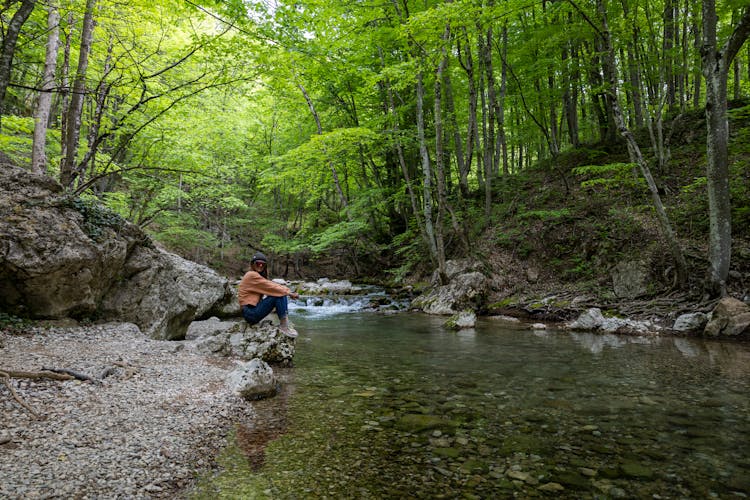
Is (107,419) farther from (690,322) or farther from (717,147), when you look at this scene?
(717,147)

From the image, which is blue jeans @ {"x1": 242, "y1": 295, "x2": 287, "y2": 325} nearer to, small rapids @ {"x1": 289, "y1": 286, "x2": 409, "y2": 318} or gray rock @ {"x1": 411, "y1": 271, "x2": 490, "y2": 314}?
small rapids @ {"x1": 289, "y1": 286, "x2": 409, "y2": 318}

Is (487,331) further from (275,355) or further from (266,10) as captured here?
(266,10)

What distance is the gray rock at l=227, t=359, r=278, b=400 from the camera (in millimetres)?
4672

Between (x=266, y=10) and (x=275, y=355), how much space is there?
8044 millimetres

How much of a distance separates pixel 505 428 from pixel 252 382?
2.94 meters

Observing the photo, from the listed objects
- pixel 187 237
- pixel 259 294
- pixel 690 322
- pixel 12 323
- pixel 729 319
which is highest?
pixel 187 237

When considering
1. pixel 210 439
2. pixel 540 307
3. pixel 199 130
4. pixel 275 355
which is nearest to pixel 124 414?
pixel 210 439

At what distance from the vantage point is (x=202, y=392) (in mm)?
4426

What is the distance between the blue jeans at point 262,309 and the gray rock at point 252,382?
6.79ft

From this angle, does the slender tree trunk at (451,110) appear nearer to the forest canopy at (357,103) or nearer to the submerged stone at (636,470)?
the forest canopy at (357,103)

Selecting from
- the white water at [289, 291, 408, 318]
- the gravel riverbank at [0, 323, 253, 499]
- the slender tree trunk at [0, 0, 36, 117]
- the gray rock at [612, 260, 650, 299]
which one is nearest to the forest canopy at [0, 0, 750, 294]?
the slender tree trunk at [0, 0, 36, 117]

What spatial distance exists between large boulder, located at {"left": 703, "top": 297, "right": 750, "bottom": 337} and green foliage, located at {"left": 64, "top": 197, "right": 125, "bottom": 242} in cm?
1188

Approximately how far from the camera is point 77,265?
19.5 feet

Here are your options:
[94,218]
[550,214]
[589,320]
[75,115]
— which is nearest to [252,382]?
[94,218]
